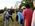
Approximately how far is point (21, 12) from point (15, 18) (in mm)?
81

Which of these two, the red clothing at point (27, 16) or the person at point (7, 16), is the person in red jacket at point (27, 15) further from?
the person at point (7, 16)

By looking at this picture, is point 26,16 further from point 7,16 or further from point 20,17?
point 7,16

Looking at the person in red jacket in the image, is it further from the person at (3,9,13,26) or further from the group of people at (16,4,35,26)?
the person at (3,9,13,26)

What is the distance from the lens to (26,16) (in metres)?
0.79

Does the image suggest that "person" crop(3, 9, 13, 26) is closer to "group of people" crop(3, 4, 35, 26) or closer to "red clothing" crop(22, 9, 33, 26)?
"group of people" crop(3, 4, 35, 26)

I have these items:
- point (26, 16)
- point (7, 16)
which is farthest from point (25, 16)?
point (7, 16)

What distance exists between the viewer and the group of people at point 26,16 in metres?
0.79

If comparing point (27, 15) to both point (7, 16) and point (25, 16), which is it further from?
point (7, 16)

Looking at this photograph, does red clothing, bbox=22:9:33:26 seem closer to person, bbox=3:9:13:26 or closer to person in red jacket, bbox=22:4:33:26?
person in red jacket, bbox=22:4:33:26

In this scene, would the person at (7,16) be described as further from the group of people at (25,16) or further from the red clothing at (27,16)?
the red clothing at (27,16)

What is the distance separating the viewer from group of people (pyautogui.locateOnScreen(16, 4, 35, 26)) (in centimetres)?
79

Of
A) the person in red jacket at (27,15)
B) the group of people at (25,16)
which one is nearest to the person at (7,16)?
the group of people at (25,16)

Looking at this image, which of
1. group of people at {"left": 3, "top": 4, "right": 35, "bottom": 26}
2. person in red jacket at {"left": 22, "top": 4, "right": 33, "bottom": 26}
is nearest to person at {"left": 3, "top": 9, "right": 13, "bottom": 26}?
group of people at {"left": 3, "top": 4, "right": 35, "bottom": 26}

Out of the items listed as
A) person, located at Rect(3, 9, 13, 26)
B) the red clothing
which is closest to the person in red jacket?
the red clothing
